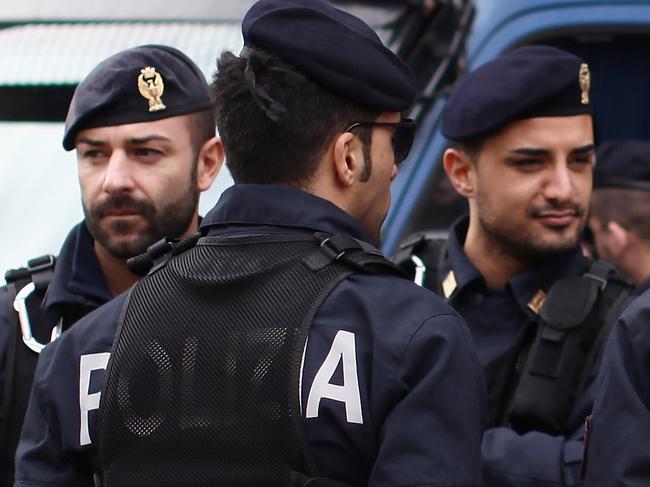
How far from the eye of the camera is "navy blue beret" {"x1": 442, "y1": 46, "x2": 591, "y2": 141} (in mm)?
3547

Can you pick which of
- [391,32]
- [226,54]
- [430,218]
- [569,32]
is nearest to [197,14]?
[391,32]

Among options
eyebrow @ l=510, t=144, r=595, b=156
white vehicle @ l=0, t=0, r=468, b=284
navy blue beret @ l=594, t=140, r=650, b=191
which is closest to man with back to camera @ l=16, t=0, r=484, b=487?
eyebrow @ l=510, t=144, r=595, b=156

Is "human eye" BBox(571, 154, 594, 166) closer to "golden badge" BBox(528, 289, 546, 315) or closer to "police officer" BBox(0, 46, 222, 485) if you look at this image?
"golden badge" BBox(528, 289, 546, 315)

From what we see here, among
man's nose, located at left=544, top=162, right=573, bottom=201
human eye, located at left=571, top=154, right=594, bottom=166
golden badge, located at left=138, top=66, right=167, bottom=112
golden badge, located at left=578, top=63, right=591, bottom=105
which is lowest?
man's nose, located at left=544, top=162, right=573, bottom=201

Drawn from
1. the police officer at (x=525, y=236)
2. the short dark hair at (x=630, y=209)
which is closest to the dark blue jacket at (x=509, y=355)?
the police officer at (x=525, y=236)

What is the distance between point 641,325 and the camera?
7.43ft

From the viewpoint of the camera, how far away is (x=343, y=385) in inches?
82.9

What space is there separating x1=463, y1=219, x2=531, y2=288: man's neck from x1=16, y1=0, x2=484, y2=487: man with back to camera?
128 cm

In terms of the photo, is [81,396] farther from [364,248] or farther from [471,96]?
[471,96]

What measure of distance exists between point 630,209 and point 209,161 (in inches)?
69.1

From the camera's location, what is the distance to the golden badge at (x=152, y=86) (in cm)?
336

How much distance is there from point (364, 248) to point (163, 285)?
0.32m

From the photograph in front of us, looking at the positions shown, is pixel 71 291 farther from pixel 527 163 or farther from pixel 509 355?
pixel 527 163

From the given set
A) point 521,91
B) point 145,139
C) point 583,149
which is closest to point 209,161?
point 145,139
